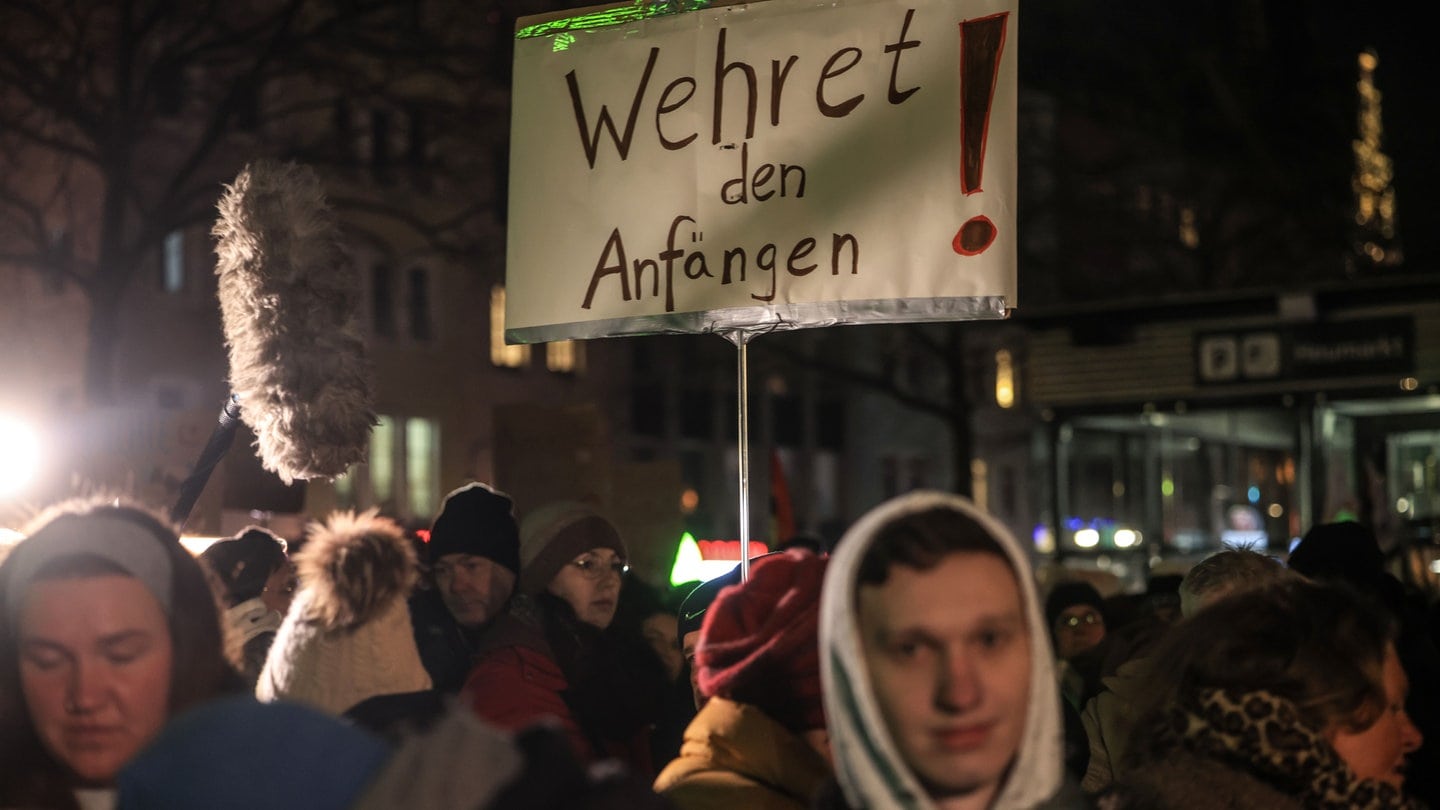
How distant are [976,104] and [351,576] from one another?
195cm

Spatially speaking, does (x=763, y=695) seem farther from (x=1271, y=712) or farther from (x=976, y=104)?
(x=976, y=104)

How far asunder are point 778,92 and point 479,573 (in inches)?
64.9

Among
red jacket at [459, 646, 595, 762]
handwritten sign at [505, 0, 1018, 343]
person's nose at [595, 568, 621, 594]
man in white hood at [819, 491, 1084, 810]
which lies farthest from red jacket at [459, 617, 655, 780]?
man in white hood at [819, 491, 1084, 810]

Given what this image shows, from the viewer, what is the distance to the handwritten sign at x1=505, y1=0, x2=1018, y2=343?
459 centimetres

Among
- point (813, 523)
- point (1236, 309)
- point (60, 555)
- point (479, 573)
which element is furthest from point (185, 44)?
point (813, 523)

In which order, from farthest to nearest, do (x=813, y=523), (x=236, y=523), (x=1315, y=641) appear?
(x=813, y=523), (x=236, y=523), (x=1315, y=641)

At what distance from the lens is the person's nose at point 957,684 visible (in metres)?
2.30

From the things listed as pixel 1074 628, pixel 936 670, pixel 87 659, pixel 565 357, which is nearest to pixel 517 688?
pixel 87 659

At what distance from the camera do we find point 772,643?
317cm

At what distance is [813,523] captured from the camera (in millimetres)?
46469

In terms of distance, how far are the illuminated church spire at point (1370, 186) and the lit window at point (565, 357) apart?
18.4 metres

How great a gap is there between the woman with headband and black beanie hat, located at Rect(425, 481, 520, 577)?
2758 millimetres

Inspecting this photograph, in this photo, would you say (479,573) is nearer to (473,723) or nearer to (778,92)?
(778,92)

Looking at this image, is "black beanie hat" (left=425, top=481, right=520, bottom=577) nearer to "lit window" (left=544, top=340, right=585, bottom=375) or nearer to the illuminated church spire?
the illuminated church spire
